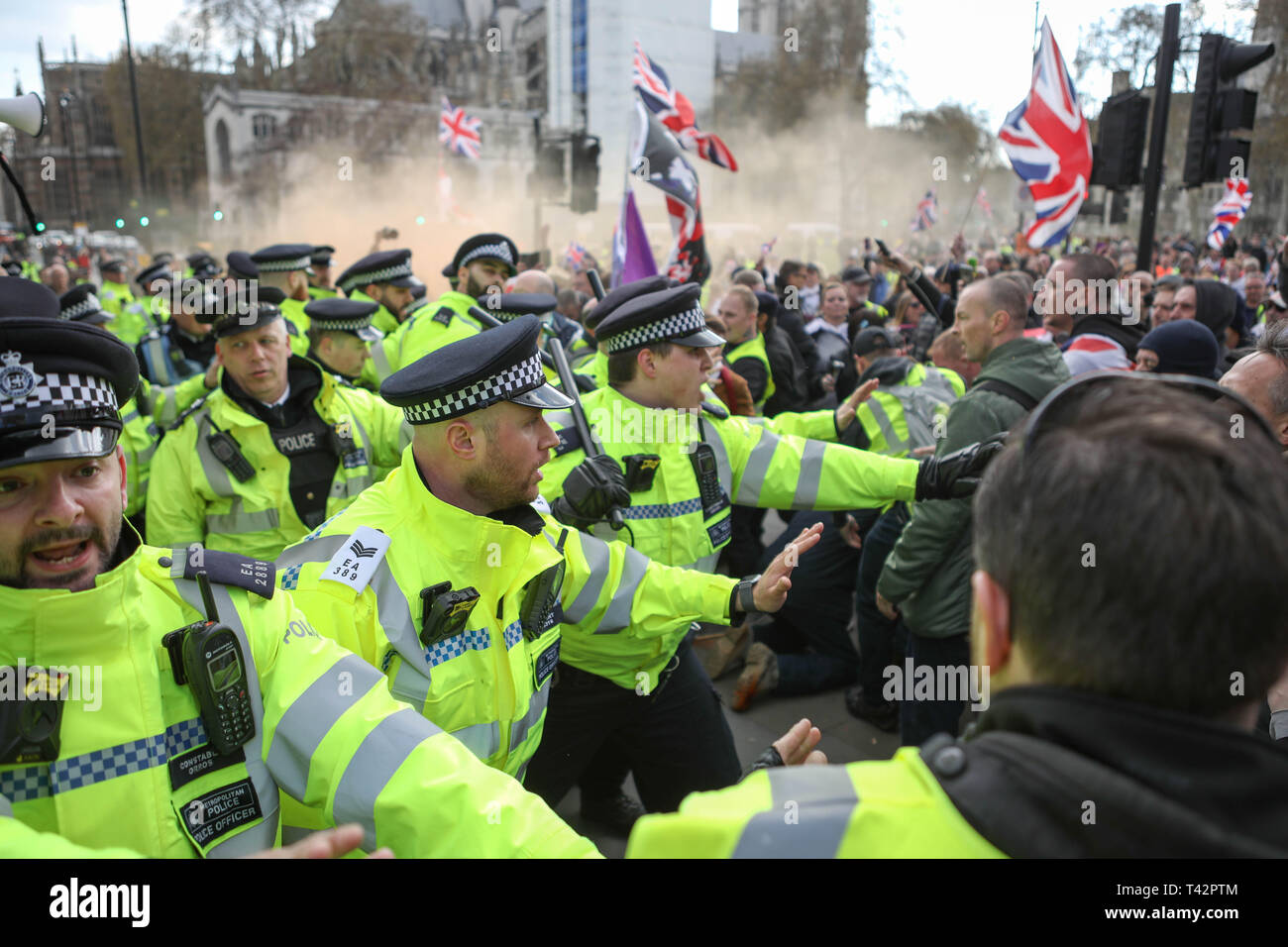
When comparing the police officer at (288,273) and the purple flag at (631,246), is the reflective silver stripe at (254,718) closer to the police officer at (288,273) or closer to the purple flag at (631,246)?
the police officer at (288,273)

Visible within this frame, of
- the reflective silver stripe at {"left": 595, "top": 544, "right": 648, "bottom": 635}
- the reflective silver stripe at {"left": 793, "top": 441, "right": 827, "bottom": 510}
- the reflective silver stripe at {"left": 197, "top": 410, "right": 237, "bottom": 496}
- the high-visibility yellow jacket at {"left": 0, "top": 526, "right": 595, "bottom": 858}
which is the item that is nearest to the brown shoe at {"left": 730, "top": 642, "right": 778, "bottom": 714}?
the reflective silver stripe at {"left": 793, "top": 441, "right": 827, "bottom": 510}

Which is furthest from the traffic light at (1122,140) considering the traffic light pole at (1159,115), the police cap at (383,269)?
the police cap at (383,269)

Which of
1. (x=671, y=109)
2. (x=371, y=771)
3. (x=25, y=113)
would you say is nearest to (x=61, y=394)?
(x=371, y=771)

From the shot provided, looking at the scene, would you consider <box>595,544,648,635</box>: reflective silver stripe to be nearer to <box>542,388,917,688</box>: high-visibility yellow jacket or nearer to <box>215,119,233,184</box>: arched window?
<box>542,388,917,688</box>: high-visibility yellow jacket

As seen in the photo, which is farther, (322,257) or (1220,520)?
(322,257)

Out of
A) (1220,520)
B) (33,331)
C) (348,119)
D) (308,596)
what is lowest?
(308,596)

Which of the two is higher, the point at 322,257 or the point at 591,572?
the point at 322,257

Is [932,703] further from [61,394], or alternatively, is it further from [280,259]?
[280,259]

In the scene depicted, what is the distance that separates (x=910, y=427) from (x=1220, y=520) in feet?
13.2

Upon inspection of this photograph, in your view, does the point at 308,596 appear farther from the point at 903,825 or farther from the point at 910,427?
the point at 910,427

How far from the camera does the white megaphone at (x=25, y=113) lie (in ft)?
7.92

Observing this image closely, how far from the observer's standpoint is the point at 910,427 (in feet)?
15.7

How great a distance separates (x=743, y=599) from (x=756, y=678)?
7.65 ft

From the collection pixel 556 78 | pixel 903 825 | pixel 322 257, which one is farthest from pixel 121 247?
pixel 903 825
